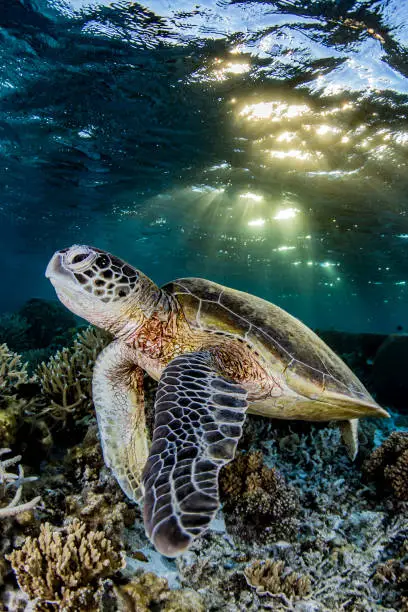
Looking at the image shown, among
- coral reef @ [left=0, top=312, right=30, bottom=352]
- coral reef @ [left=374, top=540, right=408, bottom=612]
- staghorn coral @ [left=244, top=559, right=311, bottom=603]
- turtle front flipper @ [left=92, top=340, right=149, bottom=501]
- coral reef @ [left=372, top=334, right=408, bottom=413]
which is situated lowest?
coral reef @ [left=0, top=312, right=30, bottom=352]

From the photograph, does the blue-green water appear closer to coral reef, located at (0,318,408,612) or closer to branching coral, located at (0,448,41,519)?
coral reef, located at (0,318,408,612)

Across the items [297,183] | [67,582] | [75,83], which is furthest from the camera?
[297,183]

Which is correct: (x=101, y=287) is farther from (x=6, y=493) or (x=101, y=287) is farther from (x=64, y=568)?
(x=64, y=568)

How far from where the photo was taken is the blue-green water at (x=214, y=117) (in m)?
5.86

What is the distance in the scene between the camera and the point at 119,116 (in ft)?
29.9

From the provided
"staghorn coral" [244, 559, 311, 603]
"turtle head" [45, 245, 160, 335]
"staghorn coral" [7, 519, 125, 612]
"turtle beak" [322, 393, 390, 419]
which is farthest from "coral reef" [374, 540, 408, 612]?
"turtle head" [45, 245, 160, 335]

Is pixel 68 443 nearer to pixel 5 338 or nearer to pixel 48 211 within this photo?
pixel 5 338

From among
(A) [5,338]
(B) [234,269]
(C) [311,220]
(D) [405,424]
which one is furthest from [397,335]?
(B) [234,269]

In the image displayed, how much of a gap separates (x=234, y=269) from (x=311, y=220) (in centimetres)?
1575

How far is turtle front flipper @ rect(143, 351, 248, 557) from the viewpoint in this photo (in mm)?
1311

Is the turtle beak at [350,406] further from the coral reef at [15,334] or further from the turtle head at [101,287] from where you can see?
the coral reef at [15,334]

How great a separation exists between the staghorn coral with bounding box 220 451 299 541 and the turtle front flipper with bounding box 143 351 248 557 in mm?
953

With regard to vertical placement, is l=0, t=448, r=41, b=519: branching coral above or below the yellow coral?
above

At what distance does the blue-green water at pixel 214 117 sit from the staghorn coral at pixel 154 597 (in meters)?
7.54
